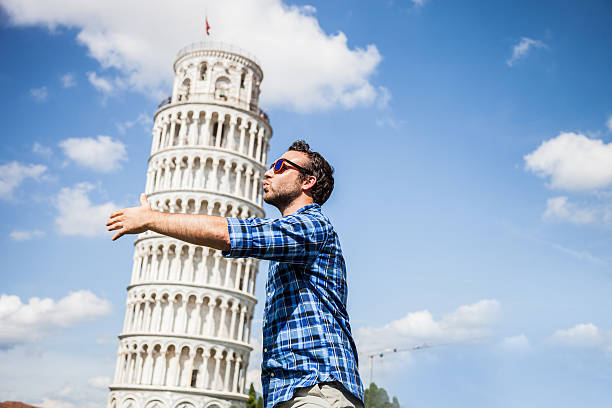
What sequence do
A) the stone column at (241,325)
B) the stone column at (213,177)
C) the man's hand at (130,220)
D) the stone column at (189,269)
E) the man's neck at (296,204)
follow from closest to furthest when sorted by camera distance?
1. the man's hand at (130,220)
2. the man's neck at (296,204)
3. the stone column at (189,269)
4. the stone column at (241,325)
5. the stone column at (213,177)

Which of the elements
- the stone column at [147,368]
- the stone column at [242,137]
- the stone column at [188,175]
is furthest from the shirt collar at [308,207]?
the stone column at [242,137]

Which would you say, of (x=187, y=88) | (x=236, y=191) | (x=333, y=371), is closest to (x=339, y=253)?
(x=333, y=371)

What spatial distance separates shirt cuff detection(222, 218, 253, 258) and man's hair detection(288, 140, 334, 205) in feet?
2.51

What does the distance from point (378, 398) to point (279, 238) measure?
79.6 meters

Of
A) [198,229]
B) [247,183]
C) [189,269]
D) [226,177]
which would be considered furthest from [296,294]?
[247,183]

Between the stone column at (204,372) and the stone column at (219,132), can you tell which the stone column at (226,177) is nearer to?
the stone column at (219,132)

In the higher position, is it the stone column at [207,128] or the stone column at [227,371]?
the stone column at [207,128]

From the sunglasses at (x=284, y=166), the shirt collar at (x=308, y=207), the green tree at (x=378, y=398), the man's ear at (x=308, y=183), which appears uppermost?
the green tree at (x=378, y=398)

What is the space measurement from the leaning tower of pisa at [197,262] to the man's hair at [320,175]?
4079 centimetres

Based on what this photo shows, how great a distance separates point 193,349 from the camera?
142ft

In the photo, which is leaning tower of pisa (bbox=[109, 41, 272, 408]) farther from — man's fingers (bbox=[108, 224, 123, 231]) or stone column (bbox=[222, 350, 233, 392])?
man's fingers (bbox=[108, 224, 123, 231])

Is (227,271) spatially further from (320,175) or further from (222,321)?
(320,175)

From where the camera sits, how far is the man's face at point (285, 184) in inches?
141

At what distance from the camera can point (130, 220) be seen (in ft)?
9.98
